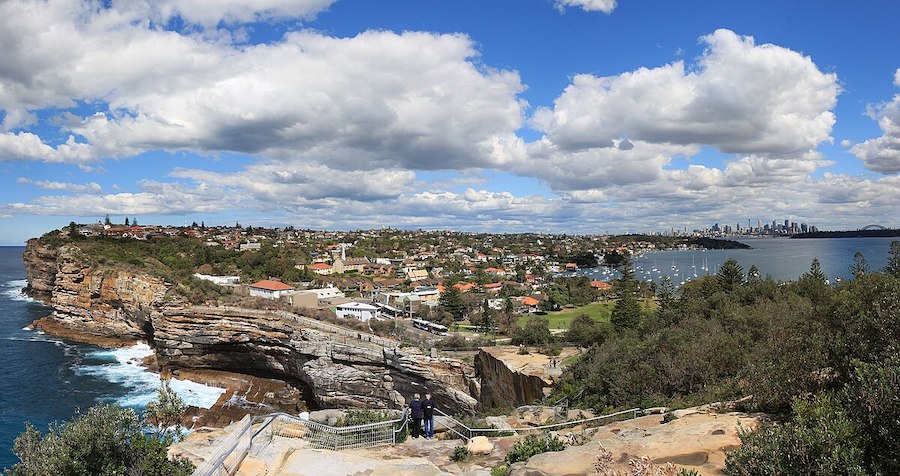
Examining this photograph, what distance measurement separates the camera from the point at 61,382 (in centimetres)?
3191

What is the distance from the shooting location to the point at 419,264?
9994 cm

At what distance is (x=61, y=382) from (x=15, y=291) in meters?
58.9

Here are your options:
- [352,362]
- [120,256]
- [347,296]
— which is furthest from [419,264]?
[352,362]

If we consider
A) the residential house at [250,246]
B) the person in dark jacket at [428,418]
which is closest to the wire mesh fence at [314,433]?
the person in dark jacket at [428,418]

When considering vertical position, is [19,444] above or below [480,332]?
A: above

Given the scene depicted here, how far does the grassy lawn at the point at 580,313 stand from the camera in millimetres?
47219

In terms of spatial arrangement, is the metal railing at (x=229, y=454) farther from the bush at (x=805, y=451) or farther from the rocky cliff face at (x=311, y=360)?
the rocky cliff face at (x=311, y=360)

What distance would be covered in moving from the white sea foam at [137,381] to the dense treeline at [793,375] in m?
24.3

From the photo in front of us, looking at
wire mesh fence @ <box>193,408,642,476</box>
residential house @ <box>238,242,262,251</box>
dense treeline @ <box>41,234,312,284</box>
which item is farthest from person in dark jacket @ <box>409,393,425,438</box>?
residential house @ <box>238,242,262,251</box>

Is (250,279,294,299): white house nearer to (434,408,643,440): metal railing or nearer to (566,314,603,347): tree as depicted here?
(566,314,603,347): tree

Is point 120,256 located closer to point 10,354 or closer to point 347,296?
point 10,354

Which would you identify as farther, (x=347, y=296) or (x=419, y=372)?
(x=347, y=296)

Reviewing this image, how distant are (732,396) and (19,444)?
14085 mm

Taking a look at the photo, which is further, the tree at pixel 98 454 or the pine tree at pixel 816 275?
the pine tree at pixel 816 275
